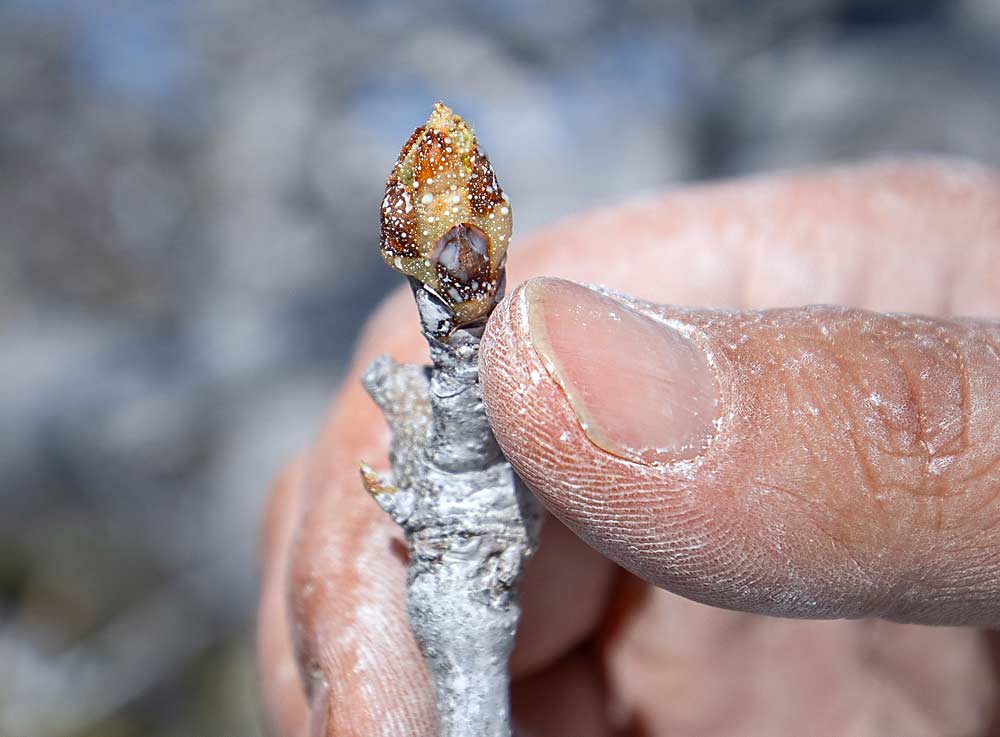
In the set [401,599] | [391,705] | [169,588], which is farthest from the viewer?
[169,588]

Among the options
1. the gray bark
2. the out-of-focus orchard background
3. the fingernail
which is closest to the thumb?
the fingernail

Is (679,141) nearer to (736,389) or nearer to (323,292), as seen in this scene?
(323,292)

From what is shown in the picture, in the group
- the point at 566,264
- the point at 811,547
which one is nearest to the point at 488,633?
the point at 811,547

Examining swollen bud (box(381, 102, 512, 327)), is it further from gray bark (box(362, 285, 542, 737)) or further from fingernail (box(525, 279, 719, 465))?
gray bark (box(362, 285, 542, 737))

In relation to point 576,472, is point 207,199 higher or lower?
higher

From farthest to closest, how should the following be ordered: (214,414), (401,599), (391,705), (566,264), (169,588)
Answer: (214,414)
(169,588)
(566,264)
(401,599)
(391,705)

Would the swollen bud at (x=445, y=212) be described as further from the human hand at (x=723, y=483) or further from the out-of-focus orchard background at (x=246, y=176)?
the out-of-focus orchard background at (x=246, y=176)

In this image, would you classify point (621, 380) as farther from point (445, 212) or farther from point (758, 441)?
point (445, 212)

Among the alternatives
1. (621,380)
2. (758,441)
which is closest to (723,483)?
(758,441)
